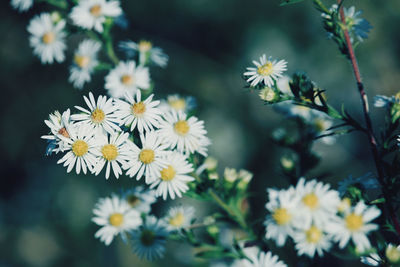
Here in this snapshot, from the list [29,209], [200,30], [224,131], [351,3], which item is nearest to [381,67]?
[351,3]

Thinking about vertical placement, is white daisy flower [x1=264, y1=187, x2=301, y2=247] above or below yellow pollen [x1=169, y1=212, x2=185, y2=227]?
below

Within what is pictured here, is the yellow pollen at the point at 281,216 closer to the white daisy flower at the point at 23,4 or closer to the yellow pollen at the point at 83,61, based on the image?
the yellow pollen at the point at 83,61

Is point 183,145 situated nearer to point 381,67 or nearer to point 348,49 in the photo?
point 348,49

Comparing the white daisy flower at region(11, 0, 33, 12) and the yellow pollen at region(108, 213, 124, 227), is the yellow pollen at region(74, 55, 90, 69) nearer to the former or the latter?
the white daisy flower at region(11, 0, 33, 12)

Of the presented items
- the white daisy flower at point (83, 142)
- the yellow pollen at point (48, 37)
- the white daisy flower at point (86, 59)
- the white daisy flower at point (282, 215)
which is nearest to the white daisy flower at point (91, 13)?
the white daisy flower at point (86, 59)

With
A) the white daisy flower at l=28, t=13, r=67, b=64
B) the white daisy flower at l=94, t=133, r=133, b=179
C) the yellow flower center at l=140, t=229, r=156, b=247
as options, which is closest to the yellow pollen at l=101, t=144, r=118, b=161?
the white daisy flower at l=94, t=133, r=133, b=179

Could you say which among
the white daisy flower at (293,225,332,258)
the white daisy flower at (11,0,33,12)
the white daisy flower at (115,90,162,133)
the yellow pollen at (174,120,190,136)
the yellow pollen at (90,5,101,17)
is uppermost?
the white daisy flower at (11,0,33,12)
